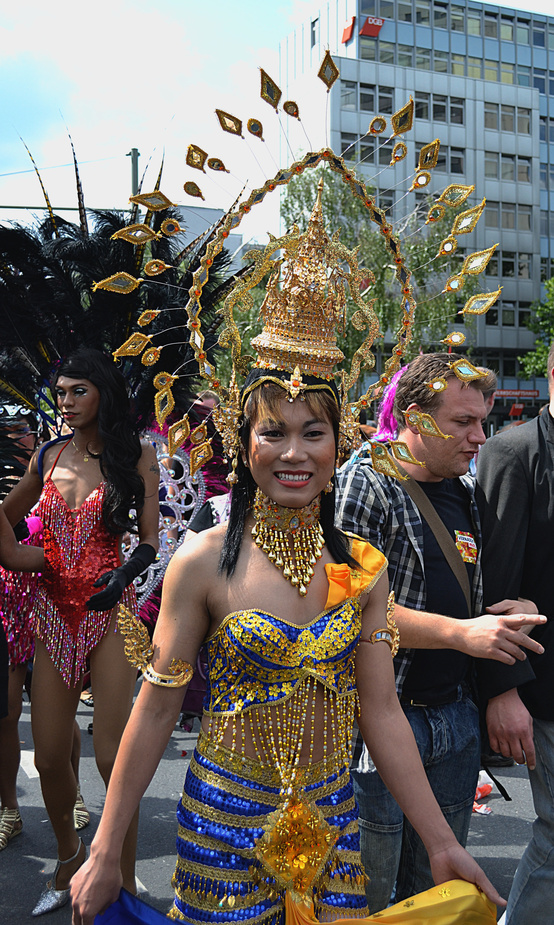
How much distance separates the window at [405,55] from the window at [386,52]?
0.41m

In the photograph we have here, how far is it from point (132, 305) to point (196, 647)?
248cm

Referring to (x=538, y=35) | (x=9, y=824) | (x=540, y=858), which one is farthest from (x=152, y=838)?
(x=538, y=35)

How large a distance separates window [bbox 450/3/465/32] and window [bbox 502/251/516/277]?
11724mm

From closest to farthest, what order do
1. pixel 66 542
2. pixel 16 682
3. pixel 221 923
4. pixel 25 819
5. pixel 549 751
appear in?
pixel 221 923, pixel 549 751, pixel 66 542, pixel 16 682, pixel 25 819

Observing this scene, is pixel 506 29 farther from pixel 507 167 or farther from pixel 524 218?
pixel 524 218

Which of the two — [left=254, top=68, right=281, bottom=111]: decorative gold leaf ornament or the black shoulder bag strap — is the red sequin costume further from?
[left=254, top=68, right=281, bottom=111]: decorative gold leaf ornament

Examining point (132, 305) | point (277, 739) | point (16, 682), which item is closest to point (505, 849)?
point (16, 682)

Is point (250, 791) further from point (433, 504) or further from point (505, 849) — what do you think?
point (505, 849)

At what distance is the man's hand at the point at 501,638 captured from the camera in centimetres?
244

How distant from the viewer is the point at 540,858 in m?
2.90

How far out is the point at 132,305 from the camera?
4160 mm

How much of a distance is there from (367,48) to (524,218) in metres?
12.0

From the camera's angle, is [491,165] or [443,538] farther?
[491,165]

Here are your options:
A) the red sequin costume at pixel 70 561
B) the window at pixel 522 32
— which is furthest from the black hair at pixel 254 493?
the window at pixel 522 32
